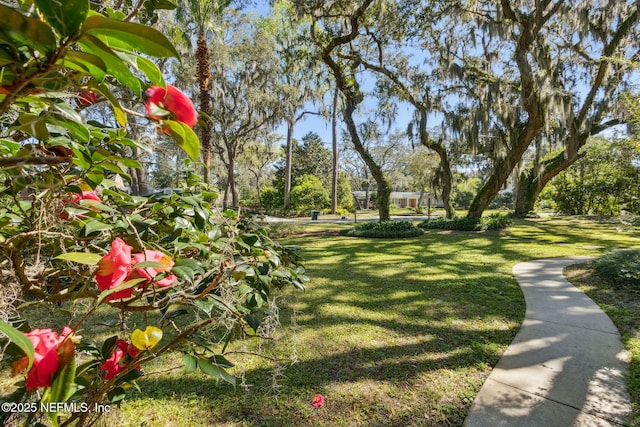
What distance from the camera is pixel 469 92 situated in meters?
9.50

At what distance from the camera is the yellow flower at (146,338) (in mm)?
728

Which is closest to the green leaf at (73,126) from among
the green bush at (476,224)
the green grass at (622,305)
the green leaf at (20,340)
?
the green leaf at (20,340)

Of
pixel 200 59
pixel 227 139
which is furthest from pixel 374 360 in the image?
pixel 227 139

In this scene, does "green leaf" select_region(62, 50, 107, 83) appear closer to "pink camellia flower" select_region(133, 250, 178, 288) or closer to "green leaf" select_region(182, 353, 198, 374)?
"pink camellia flower" select_region(133, 250, 178, 288)

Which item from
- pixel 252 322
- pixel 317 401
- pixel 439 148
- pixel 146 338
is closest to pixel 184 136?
pixel 146 338

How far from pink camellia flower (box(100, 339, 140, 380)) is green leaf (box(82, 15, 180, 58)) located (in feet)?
2.81

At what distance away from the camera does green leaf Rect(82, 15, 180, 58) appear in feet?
1.25

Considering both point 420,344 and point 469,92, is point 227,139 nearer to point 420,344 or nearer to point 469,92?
point 469,92

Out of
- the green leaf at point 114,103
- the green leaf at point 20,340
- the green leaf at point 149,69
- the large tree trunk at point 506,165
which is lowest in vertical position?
the green leaf at point 20,340

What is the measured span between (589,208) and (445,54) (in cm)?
1378

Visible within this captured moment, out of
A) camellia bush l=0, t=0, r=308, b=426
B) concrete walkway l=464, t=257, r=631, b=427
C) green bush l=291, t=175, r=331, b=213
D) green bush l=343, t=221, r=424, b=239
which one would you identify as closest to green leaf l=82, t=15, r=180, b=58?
camellia bush l=0, t=0, r=308, b=426

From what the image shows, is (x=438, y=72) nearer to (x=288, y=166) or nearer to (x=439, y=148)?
(x=439, y=148)

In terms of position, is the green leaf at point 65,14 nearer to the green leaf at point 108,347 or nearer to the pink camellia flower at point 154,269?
the pink camellia flower at point 154,269

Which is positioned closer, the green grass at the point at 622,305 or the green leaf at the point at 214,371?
the green leaf at the point at 214,371
